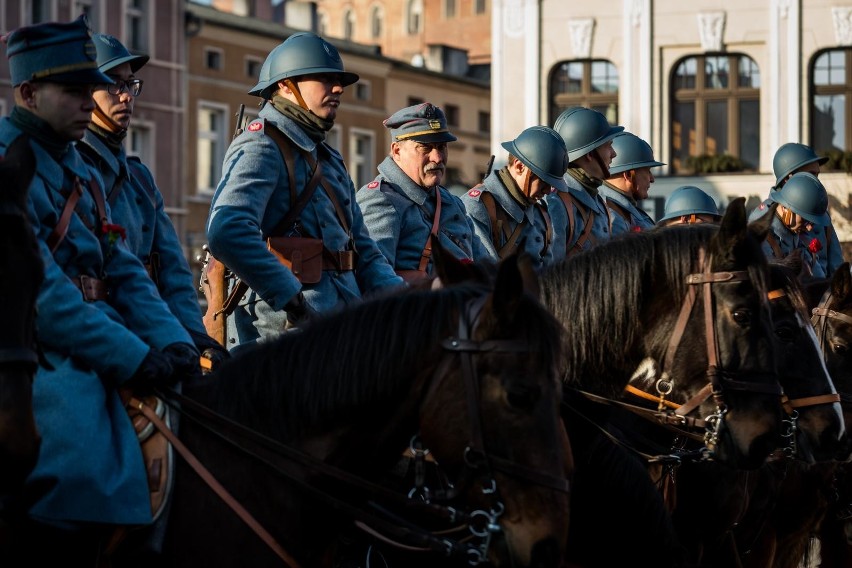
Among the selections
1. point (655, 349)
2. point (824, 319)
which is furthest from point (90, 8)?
point (655, 349)

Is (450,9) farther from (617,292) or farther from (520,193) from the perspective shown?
(617,292)

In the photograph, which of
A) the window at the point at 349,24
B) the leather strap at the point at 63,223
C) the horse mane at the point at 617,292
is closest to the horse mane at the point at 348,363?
the leather strap at the point at 63,223

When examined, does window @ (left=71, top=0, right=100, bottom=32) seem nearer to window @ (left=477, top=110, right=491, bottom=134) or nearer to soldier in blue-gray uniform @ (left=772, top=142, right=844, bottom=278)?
window @ (left=477, top=110, right=491, bottom=134)

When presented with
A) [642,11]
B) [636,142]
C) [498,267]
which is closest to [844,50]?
[642,11]

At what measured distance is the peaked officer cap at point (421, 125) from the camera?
8.87 metres

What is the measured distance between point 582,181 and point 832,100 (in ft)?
92.4

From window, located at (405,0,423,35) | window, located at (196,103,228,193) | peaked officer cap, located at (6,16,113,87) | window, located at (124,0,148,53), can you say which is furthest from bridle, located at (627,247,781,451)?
window, located at (405,0,423,35)

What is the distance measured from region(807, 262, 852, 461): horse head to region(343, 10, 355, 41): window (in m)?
79.1

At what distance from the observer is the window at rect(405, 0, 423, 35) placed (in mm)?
84281

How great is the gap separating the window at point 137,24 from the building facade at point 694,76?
1251 cm

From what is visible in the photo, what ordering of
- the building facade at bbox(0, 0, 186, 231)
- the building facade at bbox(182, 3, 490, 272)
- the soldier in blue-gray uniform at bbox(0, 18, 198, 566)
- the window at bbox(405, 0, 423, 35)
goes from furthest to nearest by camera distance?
the window at bbox(405, 0, 423, 35) → the building facade at bbox(182, 3, 490, 272) → the building facade at bbox(0, 0, 186, 231) → the soldier in blue-gray uniform at bbox(0, 18, 198, 566)

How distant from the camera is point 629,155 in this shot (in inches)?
446

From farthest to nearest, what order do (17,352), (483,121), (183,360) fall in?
(483,121) < (183,360) < (17,352)

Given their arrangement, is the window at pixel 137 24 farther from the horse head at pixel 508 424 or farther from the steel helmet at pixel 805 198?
the horse head at pixel 508 424
